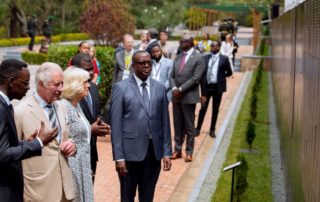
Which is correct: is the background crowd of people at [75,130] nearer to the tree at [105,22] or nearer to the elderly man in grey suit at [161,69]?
the elderly man in grey suit at [161,69]

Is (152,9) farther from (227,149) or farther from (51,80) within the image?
(51,80)

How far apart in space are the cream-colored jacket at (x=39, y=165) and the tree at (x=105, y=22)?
14559 millimetres

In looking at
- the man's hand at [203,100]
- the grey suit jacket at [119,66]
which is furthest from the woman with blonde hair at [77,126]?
the man's hand at [203,100]

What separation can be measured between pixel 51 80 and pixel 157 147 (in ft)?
5.08

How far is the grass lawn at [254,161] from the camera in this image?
7.93 meters

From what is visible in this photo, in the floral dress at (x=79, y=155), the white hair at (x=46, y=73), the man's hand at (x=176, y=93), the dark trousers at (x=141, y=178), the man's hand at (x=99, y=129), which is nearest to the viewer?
the white hair at (x=46, y=73)

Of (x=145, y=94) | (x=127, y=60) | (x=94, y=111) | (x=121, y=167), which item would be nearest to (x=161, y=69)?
→ (x=127, y=60)

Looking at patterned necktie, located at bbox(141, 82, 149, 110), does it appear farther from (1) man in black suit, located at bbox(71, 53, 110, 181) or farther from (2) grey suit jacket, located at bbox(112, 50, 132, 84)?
(2) grey suit jacket, located at bbox(112, 50, 132, 84)

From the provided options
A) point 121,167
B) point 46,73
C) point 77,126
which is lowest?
point 121,167

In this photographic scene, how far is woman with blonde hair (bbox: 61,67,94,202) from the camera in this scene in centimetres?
520

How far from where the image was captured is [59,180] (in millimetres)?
4746

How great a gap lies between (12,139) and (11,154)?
0.16 meters

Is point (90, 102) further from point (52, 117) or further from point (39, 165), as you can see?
point (39, 165)

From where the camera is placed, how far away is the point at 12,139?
4039 mm
